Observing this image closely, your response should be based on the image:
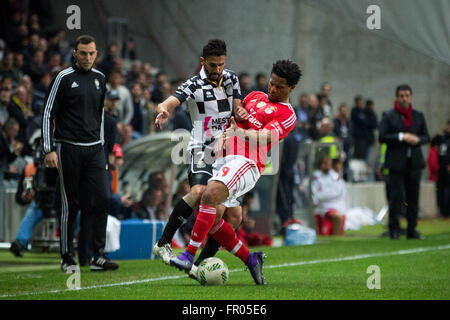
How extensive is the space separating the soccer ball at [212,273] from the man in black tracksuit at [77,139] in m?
2.14

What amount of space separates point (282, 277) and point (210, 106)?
187 cm

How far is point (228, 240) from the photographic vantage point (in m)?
8.58

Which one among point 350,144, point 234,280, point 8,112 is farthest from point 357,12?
point 350,144

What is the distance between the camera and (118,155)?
39.4 ft

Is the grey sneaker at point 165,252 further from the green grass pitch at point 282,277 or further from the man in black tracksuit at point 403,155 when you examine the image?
the man in black tracksuit at point 403,155

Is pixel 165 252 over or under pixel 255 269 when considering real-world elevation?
over

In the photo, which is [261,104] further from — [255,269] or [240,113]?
[255,269]

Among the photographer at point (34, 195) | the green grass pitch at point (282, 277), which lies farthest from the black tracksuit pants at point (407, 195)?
the photographer at point (34, 195)

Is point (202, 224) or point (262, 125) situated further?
point (262, 125)

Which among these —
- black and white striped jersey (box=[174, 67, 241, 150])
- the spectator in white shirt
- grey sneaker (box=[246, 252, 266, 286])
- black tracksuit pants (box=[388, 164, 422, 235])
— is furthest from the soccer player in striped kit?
the spectator in white shirt

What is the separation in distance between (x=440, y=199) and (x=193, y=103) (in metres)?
15.3

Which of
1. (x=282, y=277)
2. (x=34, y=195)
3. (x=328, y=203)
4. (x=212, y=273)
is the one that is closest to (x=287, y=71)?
(x=212, y=273)

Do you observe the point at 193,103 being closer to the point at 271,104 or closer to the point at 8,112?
the point at 271,104

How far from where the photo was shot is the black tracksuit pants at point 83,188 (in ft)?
33.0
